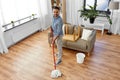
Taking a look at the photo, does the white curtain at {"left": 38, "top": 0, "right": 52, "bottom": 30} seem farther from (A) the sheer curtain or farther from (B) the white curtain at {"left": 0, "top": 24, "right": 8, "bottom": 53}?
(B) the white curtain at {"left": 0, "top": 24, "right": 8, "bottom": 53}

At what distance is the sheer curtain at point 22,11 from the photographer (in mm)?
4051

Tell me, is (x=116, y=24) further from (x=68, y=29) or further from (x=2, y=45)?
(x=2, y=45)

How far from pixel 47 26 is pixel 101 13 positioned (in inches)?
91.0

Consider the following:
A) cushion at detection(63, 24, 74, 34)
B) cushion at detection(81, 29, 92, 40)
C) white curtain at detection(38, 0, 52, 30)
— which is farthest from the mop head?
white curtain at detection(38, 0, 52, 30)

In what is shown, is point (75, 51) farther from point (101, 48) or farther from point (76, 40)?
point (101, 48)

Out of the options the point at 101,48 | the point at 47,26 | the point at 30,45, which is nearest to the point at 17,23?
the point at 30,45

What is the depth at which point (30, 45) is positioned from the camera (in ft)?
15.0

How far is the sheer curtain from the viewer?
13.3 feet

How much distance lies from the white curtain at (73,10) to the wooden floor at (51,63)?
1797 mm

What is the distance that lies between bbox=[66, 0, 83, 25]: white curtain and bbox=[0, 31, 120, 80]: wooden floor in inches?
70.7

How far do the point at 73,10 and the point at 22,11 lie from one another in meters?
2.34

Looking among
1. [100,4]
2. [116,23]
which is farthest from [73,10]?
[116,23]

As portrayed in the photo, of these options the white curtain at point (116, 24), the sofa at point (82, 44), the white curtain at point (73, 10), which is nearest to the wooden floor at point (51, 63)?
the sofa at point (82, 44)

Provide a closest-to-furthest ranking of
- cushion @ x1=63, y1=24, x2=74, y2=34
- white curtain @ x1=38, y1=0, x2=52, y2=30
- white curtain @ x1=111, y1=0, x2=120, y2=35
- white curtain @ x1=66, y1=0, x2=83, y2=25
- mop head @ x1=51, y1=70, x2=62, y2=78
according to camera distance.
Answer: mop head @ x1=51, y1=70, x2=62, y2=78 < cushion @ x1=63, y1=24, x2=74, y2=34 < white curtain @ x1=111, y1=0, x2=120, y2=35 < white curtain @ x1=38, y1=0, x2=52, y2=30 < white curtain @ x1=66, y1=0, x2=83, y2=25
